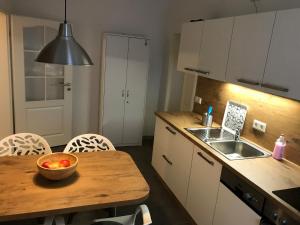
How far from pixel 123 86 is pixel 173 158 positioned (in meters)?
1.68

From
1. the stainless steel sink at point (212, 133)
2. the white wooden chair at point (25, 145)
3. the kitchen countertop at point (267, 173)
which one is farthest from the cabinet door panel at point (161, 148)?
the white wooden chair at point (25, 145)

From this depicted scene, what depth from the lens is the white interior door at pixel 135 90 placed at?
161 inches

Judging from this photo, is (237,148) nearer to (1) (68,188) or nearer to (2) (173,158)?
(2) (173,158)

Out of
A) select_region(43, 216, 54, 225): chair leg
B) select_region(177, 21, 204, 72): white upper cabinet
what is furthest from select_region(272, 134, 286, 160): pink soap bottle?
select_region(43, 216, 54, 225): chair leg

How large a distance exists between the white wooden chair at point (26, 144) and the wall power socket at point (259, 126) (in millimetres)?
1916

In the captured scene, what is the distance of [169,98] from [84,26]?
1.80 meters

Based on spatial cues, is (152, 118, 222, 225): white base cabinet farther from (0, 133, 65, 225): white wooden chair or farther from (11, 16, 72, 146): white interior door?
(11, 16, 72, 146): white interior door

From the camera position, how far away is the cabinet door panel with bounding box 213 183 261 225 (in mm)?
1746

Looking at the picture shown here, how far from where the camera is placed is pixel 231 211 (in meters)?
1.94

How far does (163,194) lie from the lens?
3.07 meters

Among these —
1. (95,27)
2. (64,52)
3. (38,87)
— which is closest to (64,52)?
(64,52)

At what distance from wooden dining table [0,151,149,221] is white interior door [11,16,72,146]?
2032 millimetres

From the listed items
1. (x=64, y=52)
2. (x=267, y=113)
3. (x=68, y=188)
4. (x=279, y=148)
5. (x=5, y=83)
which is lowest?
(x=68, y=188)

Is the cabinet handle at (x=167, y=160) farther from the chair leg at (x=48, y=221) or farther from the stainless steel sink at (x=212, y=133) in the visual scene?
the chair leg at (x=48, y=221)
